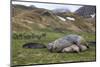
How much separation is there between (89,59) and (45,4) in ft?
3.08

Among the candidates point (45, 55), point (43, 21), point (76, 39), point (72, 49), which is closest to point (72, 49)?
point (72, 49)

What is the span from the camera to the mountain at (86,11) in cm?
257

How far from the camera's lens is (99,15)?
2701 millimetres

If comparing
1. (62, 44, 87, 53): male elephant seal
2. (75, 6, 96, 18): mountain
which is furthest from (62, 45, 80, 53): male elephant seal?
(75, 6, 96, 18): mountain

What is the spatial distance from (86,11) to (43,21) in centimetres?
62

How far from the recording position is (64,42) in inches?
97.7

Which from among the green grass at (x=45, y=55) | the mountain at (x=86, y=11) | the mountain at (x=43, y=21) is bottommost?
the green grass at (x=45, y=55)

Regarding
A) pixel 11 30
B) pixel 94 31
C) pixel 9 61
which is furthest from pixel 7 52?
pixel 94 31

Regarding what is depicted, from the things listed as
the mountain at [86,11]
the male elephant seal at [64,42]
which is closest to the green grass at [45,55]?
the male elephant seal at [64,42]

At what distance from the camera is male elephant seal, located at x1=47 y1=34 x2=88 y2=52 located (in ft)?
7.99

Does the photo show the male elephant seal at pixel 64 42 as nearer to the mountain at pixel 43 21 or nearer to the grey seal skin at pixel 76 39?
the grey seal skin at pixel 76 39

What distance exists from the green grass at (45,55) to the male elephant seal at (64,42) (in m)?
0.05

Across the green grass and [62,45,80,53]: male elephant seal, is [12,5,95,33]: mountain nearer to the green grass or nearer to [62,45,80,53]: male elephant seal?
the green grass

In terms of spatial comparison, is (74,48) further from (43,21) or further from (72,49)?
(43,21)
